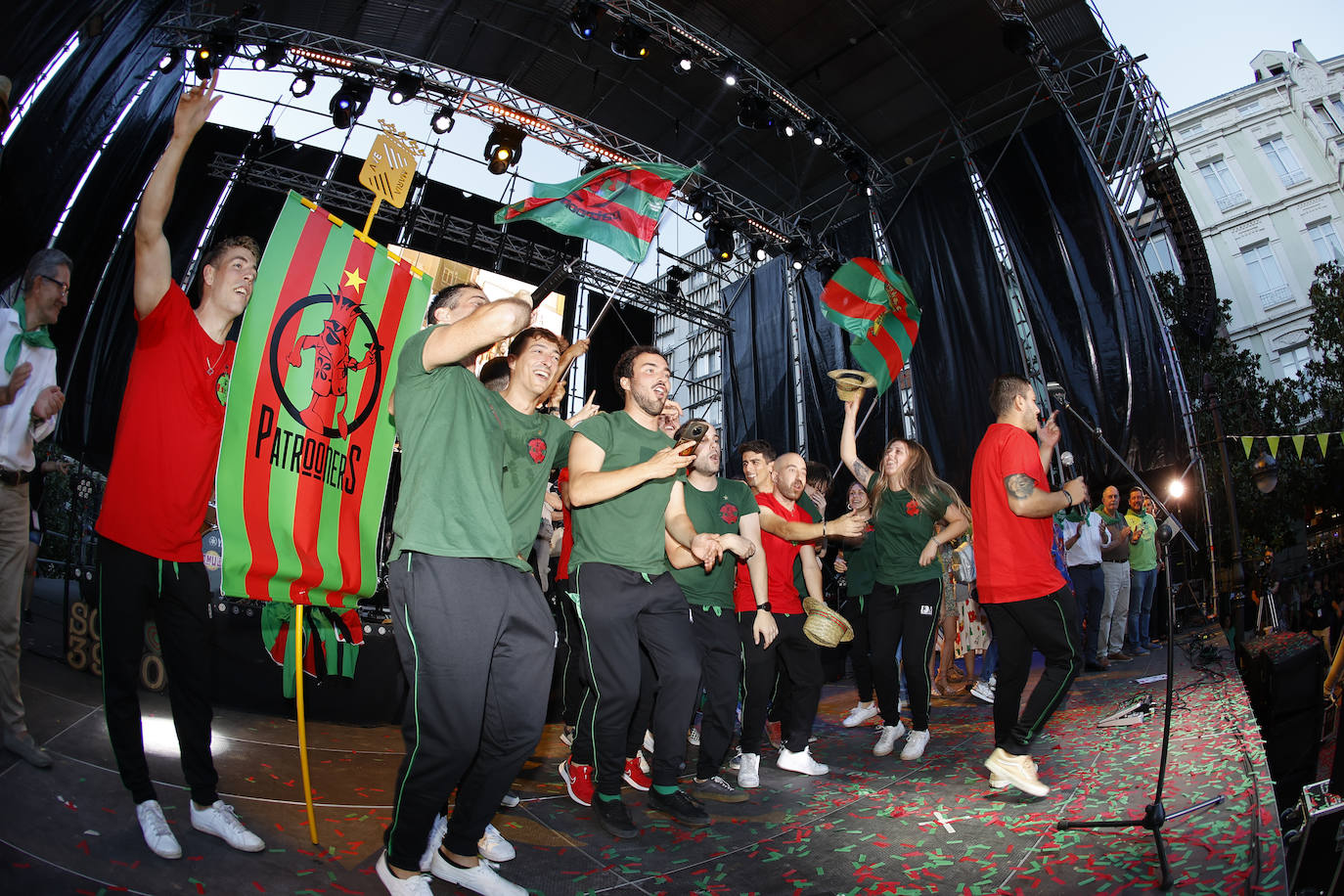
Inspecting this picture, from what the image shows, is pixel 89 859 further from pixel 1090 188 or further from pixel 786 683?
pixel 1090 188

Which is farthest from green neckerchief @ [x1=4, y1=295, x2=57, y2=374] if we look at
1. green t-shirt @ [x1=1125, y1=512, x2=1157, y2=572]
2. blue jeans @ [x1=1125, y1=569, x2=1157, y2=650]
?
blue jeans @ [x1=1125, y1=569, x2=1157, y2=650]

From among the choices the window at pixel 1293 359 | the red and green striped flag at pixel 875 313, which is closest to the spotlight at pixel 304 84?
the red and green striped flag at pixel 875 313

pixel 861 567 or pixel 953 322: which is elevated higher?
pixel 953 322

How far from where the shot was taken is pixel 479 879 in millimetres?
2121

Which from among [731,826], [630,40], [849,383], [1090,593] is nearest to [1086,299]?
[1090,593]

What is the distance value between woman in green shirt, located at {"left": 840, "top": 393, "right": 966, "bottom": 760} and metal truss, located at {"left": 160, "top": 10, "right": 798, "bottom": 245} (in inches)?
308

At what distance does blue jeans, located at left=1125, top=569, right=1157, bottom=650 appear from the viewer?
850 centimetres

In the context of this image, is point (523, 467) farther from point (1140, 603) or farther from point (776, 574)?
point (1140, 603)

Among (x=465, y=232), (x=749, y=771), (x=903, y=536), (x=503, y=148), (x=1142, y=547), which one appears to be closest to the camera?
(x=749, y=771)

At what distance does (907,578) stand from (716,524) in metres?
1.40

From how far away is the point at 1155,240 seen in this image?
22.4m

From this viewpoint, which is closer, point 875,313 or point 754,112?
point 875,313

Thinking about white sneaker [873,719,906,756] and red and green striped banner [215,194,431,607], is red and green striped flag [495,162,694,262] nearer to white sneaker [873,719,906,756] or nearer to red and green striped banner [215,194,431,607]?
red and green striped banner [215,194,431,607]

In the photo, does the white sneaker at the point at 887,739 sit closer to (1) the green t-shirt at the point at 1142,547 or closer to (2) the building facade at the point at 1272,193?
(1) the green t-shirt at the point at 1142,547
